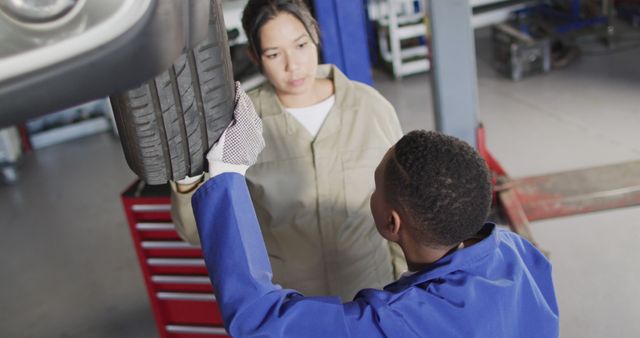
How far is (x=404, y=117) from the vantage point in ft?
18.0

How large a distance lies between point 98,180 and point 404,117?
253 cm

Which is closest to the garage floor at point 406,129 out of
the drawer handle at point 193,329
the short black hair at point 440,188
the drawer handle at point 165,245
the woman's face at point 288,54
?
the drawer handle at point 193,329

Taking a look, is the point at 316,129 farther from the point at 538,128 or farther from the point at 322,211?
the point at 538,128

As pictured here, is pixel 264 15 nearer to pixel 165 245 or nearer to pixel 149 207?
pixel 149 207

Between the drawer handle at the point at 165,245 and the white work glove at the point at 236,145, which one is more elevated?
the white work glove at the point at 236,145

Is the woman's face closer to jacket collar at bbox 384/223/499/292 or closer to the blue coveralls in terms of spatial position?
the blue coveralls

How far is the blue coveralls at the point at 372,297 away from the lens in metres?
1.17

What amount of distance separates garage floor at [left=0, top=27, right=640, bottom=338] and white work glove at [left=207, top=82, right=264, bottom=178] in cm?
213

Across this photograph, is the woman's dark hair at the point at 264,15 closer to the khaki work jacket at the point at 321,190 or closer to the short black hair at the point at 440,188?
the khaki work jacket at the point at 321,190

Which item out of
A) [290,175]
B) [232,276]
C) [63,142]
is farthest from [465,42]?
[63,142]

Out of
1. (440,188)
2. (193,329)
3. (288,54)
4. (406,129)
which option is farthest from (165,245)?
(406,129)

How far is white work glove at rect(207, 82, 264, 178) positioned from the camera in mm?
1259

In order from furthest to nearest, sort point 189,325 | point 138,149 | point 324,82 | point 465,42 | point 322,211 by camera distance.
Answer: point 465,42, point 189,325, point 324,82, point 322,211, point 138,149

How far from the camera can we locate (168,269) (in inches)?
103
